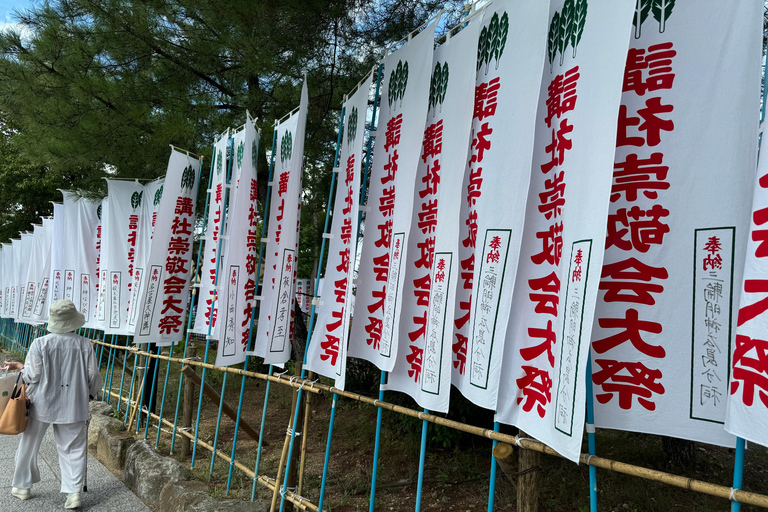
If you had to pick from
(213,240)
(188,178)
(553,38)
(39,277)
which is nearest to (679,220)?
(553,38)

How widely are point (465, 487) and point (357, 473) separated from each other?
45.3 inches

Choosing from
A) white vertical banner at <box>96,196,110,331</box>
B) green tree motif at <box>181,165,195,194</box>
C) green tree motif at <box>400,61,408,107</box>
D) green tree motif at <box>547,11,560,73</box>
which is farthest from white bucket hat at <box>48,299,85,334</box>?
green tree motif at <box>547,11,560,73</box>

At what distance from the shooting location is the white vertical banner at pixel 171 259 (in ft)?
20.2

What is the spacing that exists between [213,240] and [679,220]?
16.2ft

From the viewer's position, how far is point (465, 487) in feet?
16.6

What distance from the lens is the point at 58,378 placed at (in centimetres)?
505

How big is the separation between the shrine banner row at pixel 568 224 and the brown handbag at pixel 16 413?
2.83m

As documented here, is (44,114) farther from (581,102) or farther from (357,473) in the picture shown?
(581,102)

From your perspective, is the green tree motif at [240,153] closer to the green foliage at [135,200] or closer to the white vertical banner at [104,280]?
the green foliage at [135,200]

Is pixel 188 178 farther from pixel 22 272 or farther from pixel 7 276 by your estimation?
pixel 7 276

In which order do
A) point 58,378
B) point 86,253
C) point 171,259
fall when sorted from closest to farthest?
point 58,378
point 171,259
point 86,253

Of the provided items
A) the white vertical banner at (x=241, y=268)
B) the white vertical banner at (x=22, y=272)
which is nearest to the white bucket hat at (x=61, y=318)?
the white vertical banner at (x=241, y=268)

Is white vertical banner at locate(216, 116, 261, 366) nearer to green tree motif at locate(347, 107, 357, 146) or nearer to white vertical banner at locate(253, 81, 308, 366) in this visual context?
white vertical banner at locate(253, 81, 308, 366)

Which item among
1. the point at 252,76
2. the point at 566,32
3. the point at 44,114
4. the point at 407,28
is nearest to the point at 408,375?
the point at 566,32
